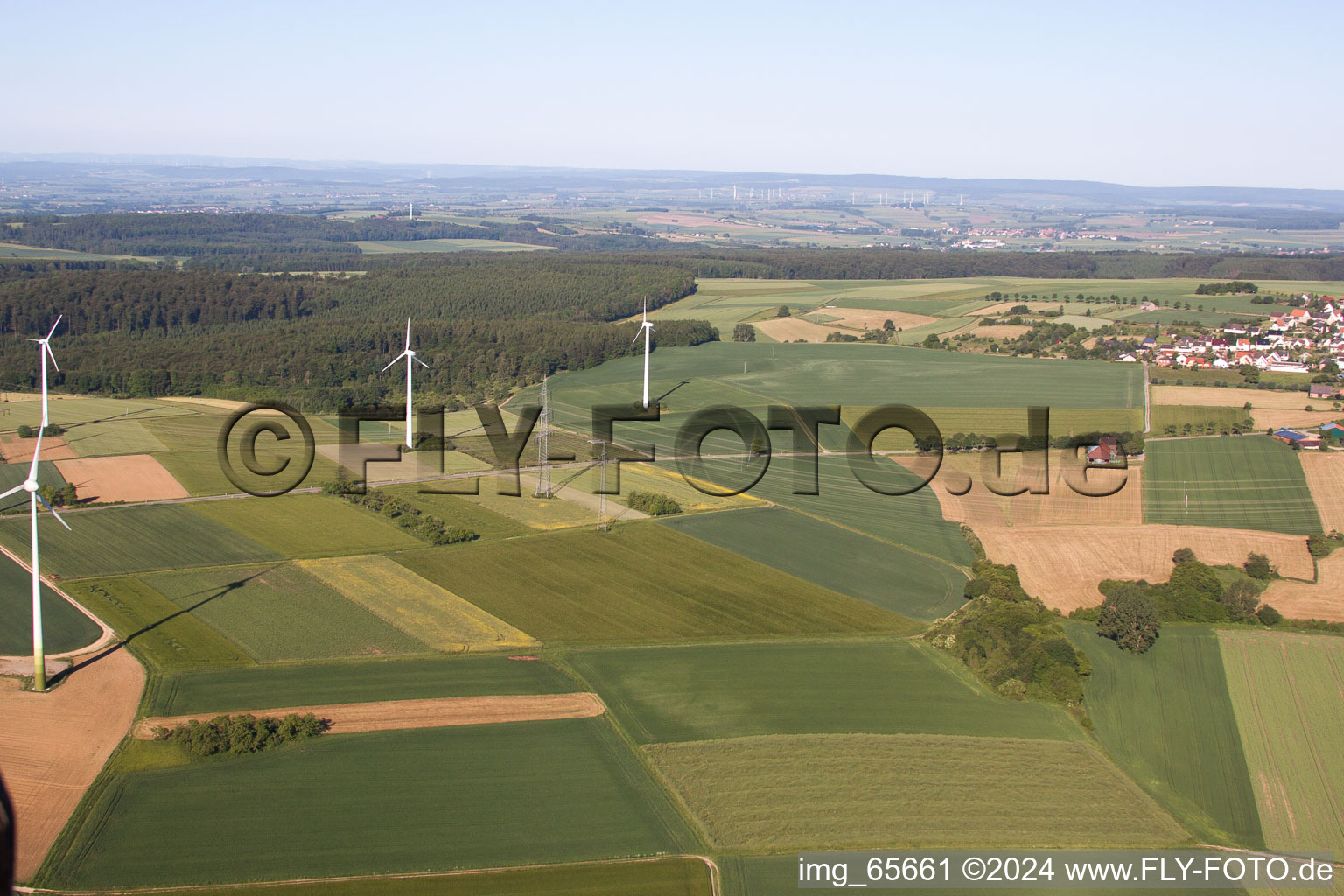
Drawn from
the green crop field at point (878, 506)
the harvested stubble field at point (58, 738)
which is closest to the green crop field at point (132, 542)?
the harvested stubble field at point (58, 738)

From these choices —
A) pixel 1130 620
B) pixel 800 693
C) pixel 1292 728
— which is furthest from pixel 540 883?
pixel 1130 620

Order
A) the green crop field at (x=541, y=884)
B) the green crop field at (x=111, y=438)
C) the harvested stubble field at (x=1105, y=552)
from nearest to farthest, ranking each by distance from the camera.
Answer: the green crop field at (x=541, y=884), the harvested stubble field at (x=1105, y=552), the green crop field at (x=111, y=438)

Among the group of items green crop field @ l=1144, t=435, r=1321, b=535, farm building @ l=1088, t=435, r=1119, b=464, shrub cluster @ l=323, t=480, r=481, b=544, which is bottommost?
shrub cluster @ l=323, t=480, r=481, b=544

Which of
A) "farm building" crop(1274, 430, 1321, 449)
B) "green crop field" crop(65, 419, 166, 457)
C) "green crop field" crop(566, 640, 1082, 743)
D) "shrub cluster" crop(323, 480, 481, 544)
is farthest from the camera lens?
"farm building" crop(1274, 430, 1321, 449)

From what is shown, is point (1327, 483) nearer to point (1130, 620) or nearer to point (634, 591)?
point (1130, 620)

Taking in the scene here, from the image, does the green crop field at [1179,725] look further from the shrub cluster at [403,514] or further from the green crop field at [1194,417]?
the green crop field at [1194,417]

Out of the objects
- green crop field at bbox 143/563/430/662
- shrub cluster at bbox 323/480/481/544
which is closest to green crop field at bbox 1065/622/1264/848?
green crop field at bbox 143/563/430/662

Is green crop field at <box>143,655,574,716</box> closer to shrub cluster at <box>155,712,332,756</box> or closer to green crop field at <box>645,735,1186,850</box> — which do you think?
shrub cluster at <box>155,712,332,756</box>
